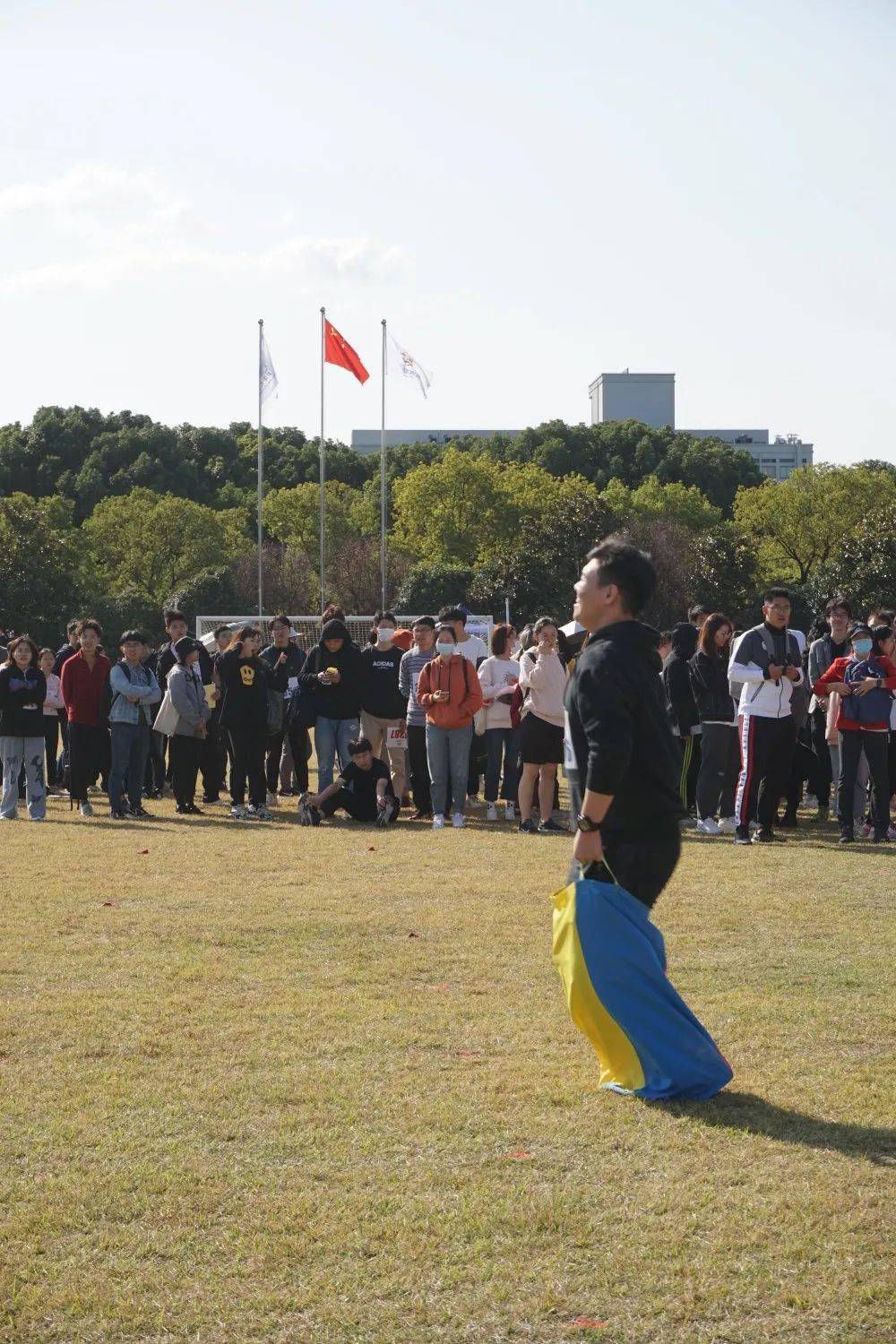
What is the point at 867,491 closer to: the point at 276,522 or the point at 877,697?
the point at 276,522

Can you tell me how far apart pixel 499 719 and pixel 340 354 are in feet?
92.0

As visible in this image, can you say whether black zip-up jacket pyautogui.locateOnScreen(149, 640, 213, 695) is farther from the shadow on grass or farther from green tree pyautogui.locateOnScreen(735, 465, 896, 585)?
green tree pyautogui.locateOnScreen(735, 465, 896, 585)

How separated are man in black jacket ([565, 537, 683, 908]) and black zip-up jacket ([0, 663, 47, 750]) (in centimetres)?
1084

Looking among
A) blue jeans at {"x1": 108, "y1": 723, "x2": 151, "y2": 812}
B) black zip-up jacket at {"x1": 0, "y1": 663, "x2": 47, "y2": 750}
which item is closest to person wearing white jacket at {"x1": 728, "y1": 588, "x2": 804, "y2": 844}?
blue jeans at {"x1": 108, "y1": 723, "x2": 151, "y2": 812}

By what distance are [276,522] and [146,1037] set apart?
239 feet

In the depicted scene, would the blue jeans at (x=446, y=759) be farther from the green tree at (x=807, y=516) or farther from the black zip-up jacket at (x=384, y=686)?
the green tree at (x=807, y=516)

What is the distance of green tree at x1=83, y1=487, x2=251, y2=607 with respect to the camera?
70.6 meters

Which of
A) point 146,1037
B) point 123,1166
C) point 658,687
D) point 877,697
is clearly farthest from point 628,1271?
point 877,697

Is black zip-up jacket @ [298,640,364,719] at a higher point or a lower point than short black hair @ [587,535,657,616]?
lower

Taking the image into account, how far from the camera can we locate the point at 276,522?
258 feet

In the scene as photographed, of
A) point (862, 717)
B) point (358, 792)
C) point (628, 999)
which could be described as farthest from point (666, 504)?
point (628, 999)

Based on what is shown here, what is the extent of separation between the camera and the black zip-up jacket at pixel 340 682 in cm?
1589

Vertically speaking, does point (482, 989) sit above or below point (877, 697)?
below

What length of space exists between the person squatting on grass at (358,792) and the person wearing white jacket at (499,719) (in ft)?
3.92
